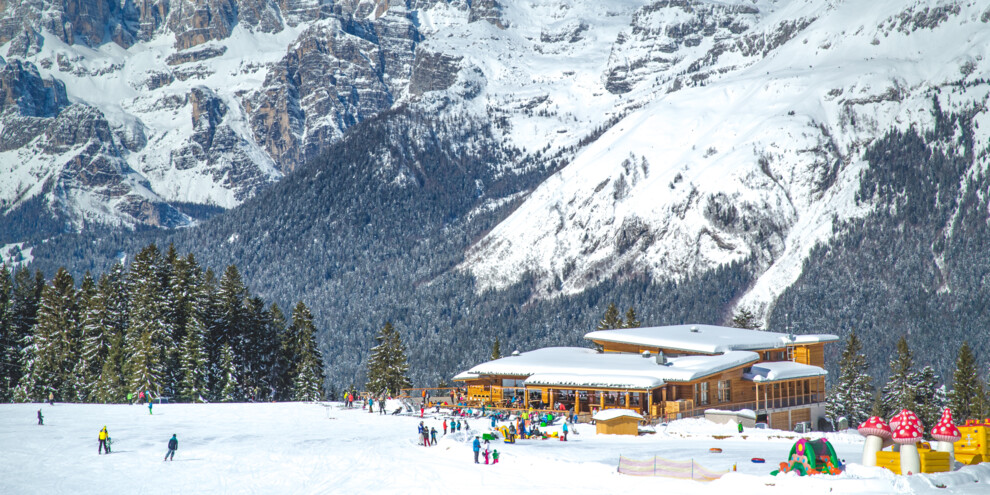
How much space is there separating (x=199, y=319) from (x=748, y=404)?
48176 mm

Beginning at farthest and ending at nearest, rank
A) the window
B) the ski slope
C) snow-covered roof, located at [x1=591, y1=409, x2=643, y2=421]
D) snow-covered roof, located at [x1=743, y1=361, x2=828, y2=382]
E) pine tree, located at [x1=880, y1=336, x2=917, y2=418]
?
pine tree, located at [x1=880, y1=336, x2=917, y2=418] → snow-covered roof, located at [x1=743, y1=361, x2=828, y2=382] → the window → snow-covered roof, located at [x1=591, y1=409, x2=643, y2=421] → the ski slope

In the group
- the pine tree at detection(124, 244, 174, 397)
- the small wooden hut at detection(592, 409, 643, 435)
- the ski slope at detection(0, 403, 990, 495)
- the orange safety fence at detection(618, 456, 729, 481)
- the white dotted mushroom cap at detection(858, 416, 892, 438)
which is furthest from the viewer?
the pine tree at detection(124, 244, 174, 397)

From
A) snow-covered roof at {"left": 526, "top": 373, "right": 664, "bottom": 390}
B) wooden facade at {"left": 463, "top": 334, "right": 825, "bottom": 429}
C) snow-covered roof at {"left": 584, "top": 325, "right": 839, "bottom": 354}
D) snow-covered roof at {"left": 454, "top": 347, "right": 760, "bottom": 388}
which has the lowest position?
wooden facade at {"left": 463, "top": 334, "right": 825, "bottom": 429}

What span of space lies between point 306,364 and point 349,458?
4672 cm

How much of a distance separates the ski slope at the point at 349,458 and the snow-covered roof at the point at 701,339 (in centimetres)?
1991

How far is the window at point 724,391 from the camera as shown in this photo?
85.9m

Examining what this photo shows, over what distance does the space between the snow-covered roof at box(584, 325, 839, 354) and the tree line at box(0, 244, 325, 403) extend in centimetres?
3451

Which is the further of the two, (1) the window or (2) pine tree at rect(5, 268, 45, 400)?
(2) pine tree at rect(5, 268, 45, 400)

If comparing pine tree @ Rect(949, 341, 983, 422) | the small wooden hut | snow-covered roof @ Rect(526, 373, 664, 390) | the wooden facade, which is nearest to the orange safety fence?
the small wooden hut

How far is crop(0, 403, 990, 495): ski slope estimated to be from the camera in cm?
4504

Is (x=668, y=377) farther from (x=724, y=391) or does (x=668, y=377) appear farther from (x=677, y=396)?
(x=724, y=391)

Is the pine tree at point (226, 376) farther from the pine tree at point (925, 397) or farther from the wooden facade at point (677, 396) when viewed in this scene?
the pine tree at point (925, 397)

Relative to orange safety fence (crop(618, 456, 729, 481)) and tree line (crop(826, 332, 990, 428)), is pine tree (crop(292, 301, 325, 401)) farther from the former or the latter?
orange safety fence (crop(618, 456, 729, 481))

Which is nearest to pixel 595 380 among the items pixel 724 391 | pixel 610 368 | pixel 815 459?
pixel 610 368
